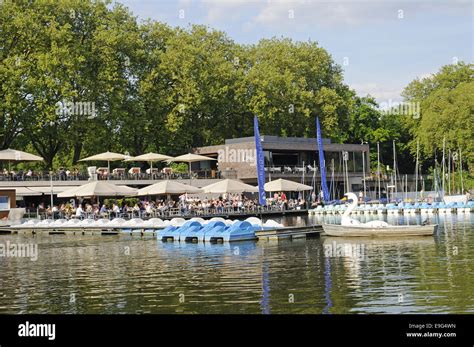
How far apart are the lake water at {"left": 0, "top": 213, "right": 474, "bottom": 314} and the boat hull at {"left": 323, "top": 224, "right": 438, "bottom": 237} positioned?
0.65 metres

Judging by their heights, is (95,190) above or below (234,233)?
above

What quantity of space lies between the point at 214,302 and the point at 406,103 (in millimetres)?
82986

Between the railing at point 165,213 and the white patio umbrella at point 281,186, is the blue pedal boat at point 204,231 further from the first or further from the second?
the white patio umbrella at point 281,186

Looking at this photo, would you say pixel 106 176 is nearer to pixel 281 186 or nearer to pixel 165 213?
pixel 165 213

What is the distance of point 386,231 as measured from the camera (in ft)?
110

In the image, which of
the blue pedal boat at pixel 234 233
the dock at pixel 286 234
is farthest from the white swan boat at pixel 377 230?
the blue pedal boat at pixel 234 233

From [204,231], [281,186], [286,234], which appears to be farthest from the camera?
[281,186]

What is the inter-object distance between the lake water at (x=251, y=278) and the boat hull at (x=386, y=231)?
2.15ft

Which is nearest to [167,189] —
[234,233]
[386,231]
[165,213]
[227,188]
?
[165,213]

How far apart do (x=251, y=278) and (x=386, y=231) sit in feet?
44.2

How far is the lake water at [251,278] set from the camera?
17547 mm

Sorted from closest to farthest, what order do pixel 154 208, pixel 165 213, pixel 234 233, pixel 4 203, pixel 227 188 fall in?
pixel 234 233 → pixel 4 203 → pixel 165 213 → pixel 154 208 → pixel 227 188
